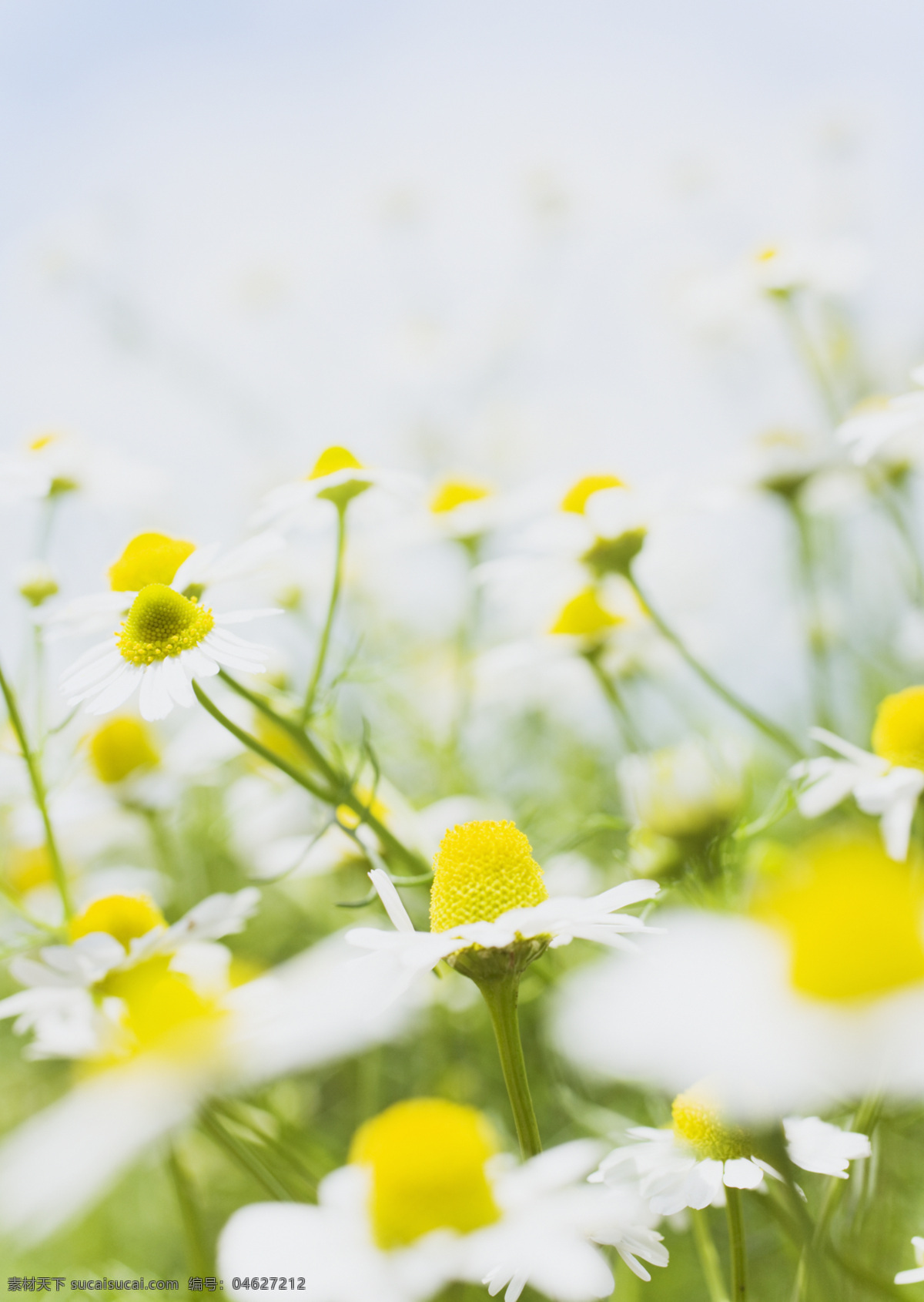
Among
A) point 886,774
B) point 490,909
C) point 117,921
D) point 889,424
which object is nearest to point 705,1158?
point 490,909

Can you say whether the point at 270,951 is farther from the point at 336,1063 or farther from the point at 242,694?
the point at 242,694

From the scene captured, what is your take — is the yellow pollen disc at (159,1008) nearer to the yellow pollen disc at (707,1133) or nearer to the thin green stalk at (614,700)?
the yellow pollen disc at (707,1133)

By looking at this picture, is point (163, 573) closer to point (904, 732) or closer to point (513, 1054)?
point (513, 1054)

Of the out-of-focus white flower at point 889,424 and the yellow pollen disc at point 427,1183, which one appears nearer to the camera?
the yellow pollen disc at point 427,1183

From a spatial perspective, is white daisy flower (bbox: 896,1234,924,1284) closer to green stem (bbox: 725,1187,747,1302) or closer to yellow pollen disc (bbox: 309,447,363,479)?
green stem (bbox: 725,1187,747,1302)

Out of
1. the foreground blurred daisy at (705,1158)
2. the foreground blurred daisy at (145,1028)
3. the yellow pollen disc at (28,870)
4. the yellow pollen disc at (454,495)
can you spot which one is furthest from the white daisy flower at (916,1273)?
the yellow pollen disc at (28,870)

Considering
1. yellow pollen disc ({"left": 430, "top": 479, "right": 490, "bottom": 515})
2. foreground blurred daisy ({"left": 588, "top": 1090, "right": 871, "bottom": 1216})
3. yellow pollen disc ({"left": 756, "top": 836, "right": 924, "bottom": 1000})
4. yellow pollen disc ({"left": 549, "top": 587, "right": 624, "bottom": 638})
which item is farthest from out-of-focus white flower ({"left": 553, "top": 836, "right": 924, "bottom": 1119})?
yellow pollen disc ({"left": 430, "top": 479, "right": 490, "bottom": 515})
